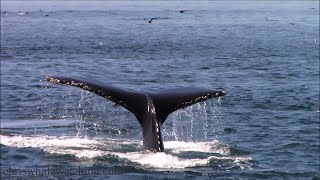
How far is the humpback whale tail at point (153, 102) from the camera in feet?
33.9

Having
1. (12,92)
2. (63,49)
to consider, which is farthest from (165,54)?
(12,92)

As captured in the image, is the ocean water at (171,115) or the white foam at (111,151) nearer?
the white foam at (111,151)

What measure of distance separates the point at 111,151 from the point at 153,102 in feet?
7.01

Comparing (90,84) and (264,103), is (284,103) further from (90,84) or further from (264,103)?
(90,84)

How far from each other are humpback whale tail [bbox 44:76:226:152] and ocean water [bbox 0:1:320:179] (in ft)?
1.44

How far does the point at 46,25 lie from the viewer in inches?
2448

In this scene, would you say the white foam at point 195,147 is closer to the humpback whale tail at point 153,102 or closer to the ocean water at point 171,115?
the ocean water at point 171,115

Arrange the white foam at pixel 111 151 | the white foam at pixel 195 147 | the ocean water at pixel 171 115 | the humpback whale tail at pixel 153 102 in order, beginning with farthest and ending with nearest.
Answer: the white foam at pixel 195 147 → the ocean water at pixel 171 115 → the white foam at pixel 111 151 → the humpback whale tail at pixel 153 102

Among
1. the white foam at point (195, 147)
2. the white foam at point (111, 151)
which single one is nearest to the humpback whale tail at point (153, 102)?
the white foam at point (111, 151)

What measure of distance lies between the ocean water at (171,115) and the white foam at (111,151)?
2cm

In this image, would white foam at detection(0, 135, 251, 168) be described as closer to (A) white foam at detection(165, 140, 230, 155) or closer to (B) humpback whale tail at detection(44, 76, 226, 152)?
(A) white foam at detection(165, 140, 230, 155)

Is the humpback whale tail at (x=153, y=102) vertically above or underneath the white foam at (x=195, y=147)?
above

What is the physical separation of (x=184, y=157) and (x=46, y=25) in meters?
51.7

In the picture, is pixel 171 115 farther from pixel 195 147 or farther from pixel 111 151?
pixel 111 151
